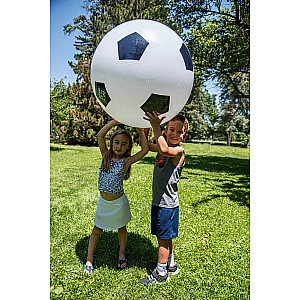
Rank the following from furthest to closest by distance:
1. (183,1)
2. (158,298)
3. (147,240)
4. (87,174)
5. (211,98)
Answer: (211,98), (183,1), (87,174), (147,240), (158,298)

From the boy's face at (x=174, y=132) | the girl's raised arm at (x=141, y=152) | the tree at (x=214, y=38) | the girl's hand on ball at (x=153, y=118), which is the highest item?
the tree at (x=214, y=38)

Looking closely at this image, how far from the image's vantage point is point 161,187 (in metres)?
2.97

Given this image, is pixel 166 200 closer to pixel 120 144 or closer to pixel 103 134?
pixel 120 144

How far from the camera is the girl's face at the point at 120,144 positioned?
3.10 metres

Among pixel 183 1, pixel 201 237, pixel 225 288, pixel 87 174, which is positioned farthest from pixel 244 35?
pixel 225 288

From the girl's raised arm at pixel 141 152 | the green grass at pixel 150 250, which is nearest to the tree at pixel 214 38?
the green grass at pixel 150 250

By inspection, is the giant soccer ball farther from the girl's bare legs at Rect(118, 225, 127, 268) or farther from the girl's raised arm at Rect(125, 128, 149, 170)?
the girl's bare legs at Rect(118, 225, 127, 268)

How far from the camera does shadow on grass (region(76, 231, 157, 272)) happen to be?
328cm

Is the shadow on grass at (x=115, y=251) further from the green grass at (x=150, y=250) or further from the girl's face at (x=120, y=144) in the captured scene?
the girl's face at (x=120, y=144)

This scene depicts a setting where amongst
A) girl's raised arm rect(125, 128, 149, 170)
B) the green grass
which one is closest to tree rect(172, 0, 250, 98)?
the green grass

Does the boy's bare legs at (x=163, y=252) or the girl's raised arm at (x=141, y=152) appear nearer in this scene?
the boy's bare legs at (x=163, y=252)

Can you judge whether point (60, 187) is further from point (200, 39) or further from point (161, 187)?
point (200, 39)

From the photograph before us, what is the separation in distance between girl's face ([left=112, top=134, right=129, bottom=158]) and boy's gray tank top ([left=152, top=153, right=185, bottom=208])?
379mm

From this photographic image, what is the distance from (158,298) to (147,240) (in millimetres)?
1120
